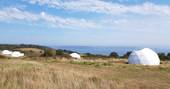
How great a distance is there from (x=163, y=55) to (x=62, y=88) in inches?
2231

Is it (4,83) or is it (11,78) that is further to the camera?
(11,78)

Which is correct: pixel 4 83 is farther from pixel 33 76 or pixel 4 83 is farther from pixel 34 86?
pixel 33 76

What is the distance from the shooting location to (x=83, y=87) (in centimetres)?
893

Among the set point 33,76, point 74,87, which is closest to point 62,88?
point 74,87

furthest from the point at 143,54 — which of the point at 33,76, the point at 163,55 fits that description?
the point at 33,76

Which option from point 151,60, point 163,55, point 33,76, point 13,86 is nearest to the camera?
point 13,86

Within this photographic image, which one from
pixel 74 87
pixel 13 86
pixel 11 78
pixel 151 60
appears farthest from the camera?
pixel 151 60

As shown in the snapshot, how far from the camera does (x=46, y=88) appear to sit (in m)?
8.25

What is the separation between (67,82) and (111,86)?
4.50ft

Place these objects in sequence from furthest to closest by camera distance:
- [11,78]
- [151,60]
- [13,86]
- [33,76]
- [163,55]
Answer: [163,55]
[151,60]
[33,76]
[11,78]
[13,86]

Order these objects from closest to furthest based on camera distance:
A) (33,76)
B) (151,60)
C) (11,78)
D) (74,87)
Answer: (74,87) < (11,78) < (33,76) < (151,60)

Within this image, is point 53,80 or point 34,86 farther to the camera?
point 53,80

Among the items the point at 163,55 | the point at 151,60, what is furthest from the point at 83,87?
the point at 163,55

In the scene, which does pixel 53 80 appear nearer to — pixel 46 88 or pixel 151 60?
pixel 46 88
